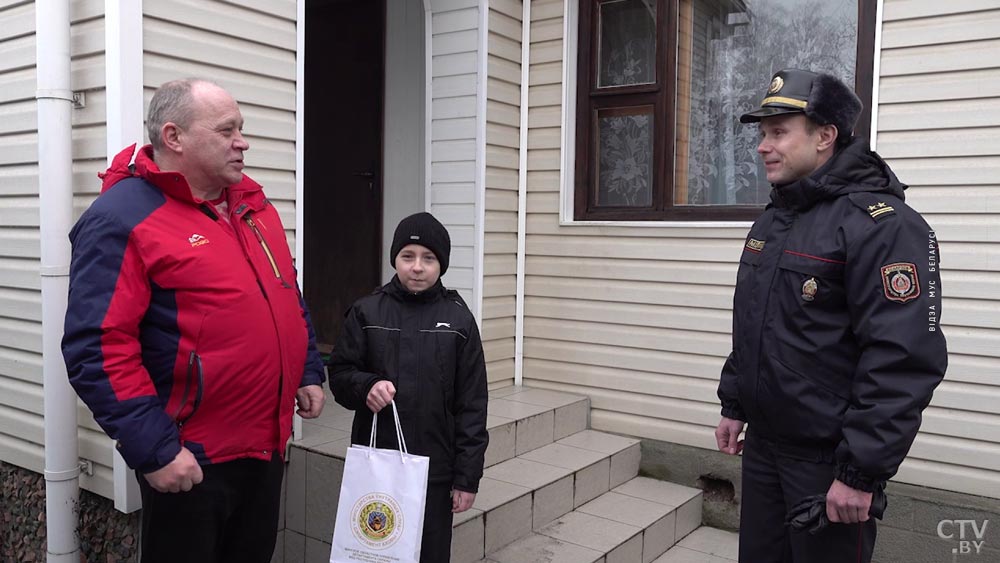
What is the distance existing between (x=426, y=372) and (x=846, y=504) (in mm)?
1237

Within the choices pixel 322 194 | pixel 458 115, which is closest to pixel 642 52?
pixel 458 115

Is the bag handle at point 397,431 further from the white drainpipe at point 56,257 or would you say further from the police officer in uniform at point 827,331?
the white drainpipe at point 56,257

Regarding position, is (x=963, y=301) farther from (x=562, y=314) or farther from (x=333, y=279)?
(x=333, y=279)

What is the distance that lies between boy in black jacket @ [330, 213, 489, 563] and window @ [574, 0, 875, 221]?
2.16 m

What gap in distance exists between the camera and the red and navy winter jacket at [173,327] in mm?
1817

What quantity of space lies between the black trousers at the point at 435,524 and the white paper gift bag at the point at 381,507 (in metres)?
0.26

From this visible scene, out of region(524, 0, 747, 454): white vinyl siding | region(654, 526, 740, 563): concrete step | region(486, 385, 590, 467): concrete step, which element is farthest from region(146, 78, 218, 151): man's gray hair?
region(654, 526, 740, 563): concrete step

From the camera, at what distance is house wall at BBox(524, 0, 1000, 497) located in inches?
133

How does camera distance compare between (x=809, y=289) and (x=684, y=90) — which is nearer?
(x=809, y=289)

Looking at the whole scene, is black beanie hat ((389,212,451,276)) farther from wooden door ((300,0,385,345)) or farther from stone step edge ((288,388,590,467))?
wooden door ((300,0,385,345))

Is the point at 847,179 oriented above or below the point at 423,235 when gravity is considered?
above

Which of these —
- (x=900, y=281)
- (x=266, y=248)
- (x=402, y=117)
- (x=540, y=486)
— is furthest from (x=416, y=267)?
(x=402, y=117)

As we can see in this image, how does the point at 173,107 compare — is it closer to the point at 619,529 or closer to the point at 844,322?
the point at 844,322

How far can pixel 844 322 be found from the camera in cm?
200
